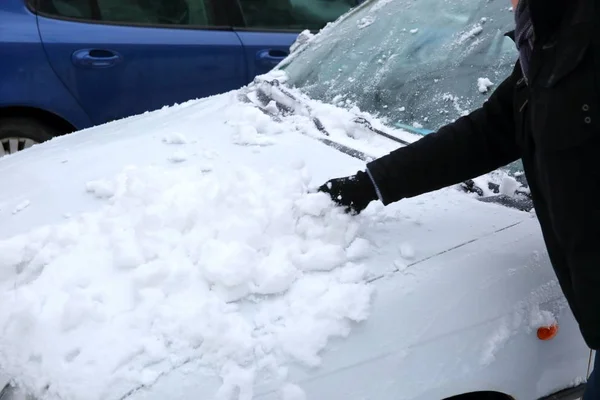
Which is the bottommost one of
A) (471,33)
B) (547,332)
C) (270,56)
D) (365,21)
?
(270,56)

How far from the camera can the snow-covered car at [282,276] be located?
145cm

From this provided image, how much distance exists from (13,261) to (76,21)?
267 centimetres

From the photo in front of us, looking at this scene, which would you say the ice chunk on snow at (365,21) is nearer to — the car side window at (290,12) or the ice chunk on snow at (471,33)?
the ice chunk on snow at (471,33)

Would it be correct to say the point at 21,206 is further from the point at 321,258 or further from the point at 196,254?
the point at 321,258

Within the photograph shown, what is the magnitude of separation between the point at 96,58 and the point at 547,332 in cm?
319

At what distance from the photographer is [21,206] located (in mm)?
1988

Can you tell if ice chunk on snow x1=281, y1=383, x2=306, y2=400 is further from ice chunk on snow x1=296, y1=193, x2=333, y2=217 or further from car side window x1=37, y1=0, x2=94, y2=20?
car side window x1=37, y1=0, x2=94, y2=20

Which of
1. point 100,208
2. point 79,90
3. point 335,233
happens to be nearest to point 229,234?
point 335,233

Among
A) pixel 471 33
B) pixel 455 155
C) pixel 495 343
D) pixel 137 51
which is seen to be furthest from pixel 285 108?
pixel 137 51

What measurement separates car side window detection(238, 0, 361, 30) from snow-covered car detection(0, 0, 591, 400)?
233cm

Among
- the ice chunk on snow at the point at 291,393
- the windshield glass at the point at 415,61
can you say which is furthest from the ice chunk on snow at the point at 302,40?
the ice chunk on snow at the point at 291,393

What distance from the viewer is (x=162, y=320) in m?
1.48

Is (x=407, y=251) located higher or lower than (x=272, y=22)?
higher

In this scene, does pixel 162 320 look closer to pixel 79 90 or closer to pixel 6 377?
pixel 6 377
